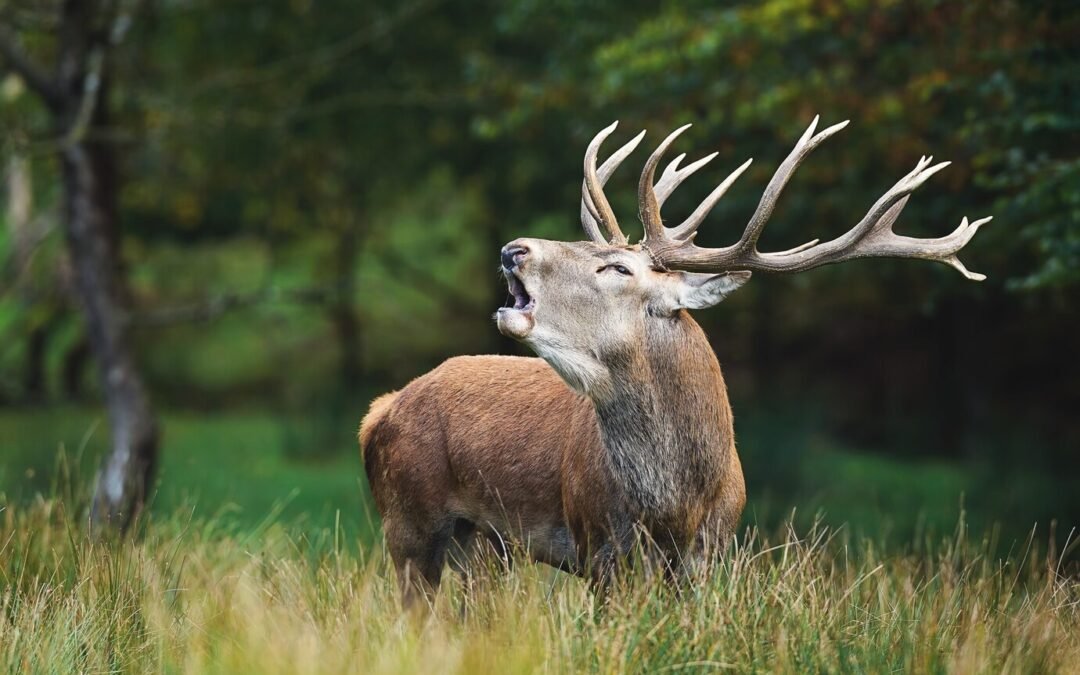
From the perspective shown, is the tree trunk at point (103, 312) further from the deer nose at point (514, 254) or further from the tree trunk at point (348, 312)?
the tree trunk at point (348, 312)

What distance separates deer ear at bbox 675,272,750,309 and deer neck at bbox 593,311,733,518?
8 cm

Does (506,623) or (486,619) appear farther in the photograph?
(486,619)

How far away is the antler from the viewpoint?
533 centimetres

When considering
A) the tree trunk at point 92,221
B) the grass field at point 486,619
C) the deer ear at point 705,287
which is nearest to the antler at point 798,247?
the deer ear at point 705,287

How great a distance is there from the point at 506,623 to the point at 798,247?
1.97m

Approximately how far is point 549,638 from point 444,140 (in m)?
13.3

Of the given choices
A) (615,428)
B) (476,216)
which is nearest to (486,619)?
(615,428)

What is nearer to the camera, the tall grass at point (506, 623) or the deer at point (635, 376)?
the tall grass at point (506, 623)

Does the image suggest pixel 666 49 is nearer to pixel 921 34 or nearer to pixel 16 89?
pixel 921 34

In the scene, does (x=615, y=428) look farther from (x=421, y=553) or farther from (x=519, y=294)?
(x=421, y=553)

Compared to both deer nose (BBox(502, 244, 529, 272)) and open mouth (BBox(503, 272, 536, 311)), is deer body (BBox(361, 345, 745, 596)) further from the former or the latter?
deer nose (BBox(502, 244, 529, 272))

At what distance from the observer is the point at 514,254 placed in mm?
5289

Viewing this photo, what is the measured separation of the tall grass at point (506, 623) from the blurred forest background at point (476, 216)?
3.52ft

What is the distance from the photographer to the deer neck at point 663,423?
17.4 feet
